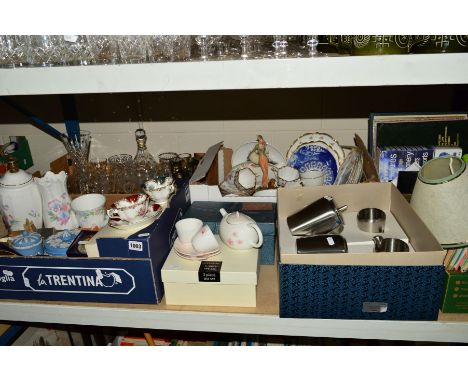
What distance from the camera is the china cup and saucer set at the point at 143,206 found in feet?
3.03

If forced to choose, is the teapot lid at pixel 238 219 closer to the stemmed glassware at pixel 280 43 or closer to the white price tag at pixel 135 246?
the white price tag at pixel 135 246

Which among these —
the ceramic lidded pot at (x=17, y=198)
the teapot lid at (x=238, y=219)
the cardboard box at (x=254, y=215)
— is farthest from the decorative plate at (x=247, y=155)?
the ceramic lidded pot at (x=17, y=198)

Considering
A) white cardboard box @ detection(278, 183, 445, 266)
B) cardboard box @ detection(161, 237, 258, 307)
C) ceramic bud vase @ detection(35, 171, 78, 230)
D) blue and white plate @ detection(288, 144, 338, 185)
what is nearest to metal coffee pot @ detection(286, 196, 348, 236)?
white cardboard box @ detection(278, 183, 445, 266)

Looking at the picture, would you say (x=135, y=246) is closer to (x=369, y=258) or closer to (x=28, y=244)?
(x=28, y=244)

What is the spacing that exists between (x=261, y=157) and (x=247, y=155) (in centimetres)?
14

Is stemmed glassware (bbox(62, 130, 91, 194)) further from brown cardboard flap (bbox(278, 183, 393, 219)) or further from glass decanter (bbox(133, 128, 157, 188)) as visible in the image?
brown cardboard flap (bbox(278, 183, 393, 219))

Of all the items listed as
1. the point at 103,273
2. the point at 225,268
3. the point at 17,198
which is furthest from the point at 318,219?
the point at 17,198

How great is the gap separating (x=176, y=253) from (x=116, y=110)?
0.78m

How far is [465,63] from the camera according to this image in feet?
2.33

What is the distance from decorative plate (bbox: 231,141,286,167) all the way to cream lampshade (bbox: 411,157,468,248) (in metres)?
0.48

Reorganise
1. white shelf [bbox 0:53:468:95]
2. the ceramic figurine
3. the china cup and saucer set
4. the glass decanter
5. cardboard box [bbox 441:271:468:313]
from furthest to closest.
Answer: the glass decanter < the ceramic figurine < the china cup and saucer set < cardboard box [bbox 441:271:468:313] < white shelf [bbox 0:53:468:95]

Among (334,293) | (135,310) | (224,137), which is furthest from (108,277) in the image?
(224,137)

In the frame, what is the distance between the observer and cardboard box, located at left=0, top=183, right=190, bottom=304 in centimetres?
87

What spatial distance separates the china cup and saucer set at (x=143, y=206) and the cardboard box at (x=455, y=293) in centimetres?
67
